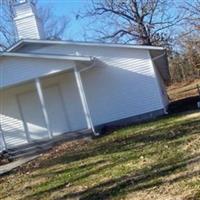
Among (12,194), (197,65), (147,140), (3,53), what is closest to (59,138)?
(3,53)

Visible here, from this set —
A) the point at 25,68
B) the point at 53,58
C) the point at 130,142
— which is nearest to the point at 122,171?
the point at 130,142

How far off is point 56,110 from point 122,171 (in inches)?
538

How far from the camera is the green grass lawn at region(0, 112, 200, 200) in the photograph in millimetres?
8188

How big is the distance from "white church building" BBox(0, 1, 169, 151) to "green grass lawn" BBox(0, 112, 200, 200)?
20.7ft

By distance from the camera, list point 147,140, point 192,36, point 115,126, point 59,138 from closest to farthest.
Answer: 1. point 147,140
2. point 59,138
3. point 115,126
4. point 192,36

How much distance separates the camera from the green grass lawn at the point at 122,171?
26.9ft

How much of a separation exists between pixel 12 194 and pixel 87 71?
12644 millimetres

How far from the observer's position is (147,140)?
1434cm

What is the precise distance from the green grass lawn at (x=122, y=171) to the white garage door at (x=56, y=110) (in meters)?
6.86

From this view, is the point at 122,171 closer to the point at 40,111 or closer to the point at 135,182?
the point at 135,182

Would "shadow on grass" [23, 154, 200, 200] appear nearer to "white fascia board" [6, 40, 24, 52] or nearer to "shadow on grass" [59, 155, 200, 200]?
"shadow on grass" [59, 155, 200, 200]

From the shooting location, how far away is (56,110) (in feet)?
77.7

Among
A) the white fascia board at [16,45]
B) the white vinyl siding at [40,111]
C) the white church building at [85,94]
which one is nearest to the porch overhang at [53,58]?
the white church building at [85,94]

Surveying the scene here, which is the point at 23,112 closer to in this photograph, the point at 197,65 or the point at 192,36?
the point at 192,36
